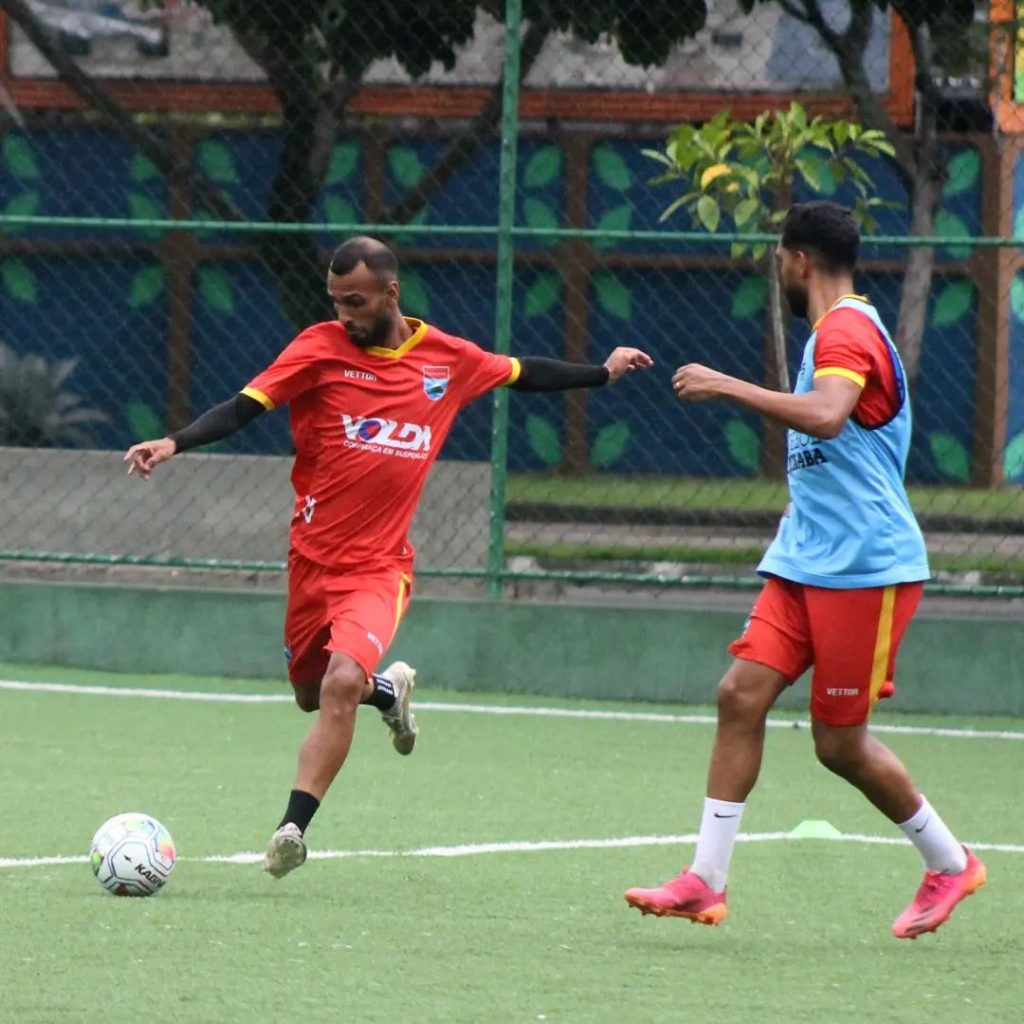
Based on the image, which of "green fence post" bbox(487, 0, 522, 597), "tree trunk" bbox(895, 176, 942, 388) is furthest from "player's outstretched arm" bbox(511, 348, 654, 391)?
"tree trunk" bbox(895, 176, 942, 388)

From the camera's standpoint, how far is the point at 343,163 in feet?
52.4

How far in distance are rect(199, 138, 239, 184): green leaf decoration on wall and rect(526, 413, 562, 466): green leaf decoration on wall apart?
3376mm

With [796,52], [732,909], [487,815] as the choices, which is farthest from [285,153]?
[732,909]

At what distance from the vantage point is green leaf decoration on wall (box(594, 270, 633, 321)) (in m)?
15.0

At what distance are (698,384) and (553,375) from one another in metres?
2.37

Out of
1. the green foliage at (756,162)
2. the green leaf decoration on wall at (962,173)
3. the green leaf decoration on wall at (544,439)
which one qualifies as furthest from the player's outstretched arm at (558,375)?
the green leaf decoration on wall at (962,173)

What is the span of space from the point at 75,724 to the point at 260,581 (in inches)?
102

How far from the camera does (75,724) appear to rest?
409 inches

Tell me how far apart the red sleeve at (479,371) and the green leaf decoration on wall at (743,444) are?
6.26 meters

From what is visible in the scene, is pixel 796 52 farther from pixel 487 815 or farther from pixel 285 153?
pixel 487 815

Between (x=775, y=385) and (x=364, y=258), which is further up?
(x=364, y=258)

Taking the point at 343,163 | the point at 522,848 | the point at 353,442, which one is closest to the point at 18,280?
the point at 343,163

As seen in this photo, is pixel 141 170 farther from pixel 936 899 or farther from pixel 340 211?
pixel 936 899

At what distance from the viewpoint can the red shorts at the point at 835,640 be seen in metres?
6.31
